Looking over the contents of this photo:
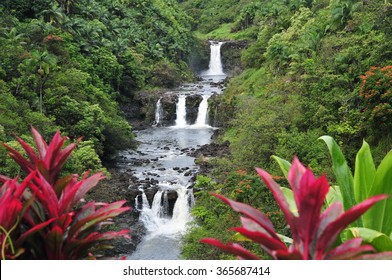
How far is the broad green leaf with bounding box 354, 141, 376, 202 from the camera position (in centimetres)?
260

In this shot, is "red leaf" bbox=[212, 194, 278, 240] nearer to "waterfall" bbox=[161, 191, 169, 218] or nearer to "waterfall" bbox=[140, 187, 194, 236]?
"waterfall" bbox=[140, 187, 194, 236]

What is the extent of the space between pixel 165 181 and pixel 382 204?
16.5m

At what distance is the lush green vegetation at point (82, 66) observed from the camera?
59.6ft

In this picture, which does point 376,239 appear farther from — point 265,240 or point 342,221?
point 265,240

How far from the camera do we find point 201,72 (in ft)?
171

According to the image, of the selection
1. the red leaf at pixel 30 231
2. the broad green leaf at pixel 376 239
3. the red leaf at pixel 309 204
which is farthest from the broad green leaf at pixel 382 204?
the red leaf at pixel 30 231

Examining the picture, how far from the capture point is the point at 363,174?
2.61 meters

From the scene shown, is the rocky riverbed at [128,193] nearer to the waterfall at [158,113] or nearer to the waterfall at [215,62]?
the waterfall at [158,113]

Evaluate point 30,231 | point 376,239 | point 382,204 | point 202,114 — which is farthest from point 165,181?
point 30,231

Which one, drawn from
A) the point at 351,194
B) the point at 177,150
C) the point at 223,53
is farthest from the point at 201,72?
the point at 351,194

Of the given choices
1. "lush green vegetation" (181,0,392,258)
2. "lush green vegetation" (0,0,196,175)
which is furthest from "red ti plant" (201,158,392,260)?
"lush green vegetation" (181,0,392,258)

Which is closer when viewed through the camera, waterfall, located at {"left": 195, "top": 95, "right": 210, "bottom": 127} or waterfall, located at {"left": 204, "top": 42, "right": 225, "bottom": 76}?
waterfall, located at {"left": 195, "top": 95, "right": 210, "bottom": 127}

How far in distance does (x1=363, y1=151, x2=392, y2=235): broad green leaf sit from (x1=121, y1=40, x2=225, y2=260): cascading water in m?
12.0

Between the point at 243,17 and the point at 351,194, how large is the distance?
58.9 metres
